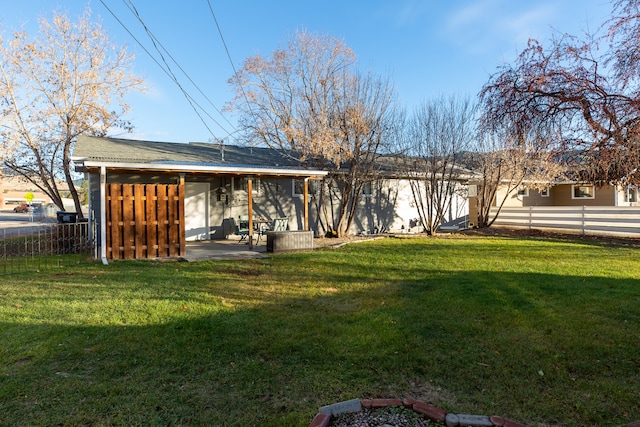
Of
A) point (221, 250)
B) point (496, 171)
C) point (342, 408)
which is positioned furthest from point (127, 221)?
point (496, 171)

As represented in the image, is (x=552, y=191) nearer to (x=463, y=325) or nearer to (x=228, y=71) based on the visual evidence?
(x=228, y=71)

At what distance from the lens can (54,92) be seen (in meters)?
15.3

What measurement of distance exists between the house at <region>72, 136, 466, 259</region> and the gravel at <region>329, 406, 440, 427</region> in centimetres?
766

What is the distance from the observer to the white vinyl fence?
44.5ft

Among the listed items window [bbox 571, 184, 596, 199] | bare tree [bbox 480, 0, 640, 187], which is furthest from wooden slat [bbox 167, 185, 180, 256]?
window [bbox 571, 184, 596, 199]

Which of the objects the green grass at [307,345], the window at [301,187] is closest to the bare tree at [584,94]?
the green grass at [307,345]

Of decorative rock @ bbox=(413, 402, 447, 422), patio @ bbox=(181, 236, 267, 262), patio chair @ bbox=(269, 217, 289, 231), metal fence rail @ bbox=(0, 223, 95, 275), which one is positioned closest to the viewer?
decorative rock @ bbox=(413, 402, 447, 422)

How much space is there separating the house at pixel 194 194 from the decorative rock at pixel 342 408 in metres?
7.54

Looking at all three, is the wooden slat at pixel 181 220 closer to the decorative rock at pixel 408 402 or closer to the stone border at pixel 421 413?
the stone border at pixel 421 413

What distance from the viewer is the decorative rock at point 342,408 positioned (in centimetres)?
255

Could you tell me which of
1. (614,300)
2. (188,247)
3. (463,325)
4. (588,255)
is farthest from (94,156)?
(588,255)

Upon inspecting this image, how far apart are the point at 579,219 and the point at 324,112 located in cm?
1038

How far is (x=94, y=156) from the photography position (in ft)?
33.9

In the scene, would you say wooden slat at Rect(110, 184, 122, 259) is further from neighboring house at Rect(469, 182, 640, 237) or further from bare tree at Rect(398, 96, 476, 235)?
neighboring house at Rect(469, 182, 640, 237)
